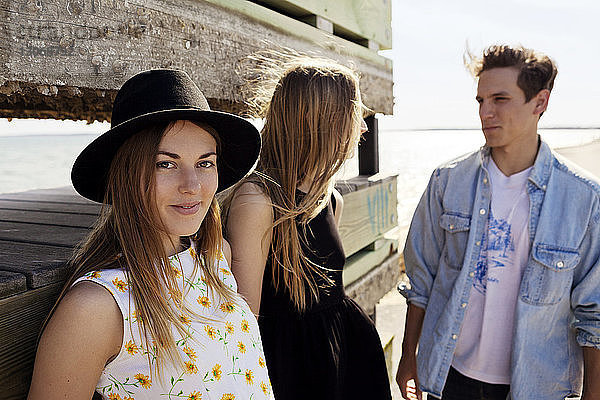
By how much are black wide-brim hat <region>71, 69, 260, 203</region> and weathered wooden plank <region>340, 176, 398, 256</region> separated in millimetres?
1707

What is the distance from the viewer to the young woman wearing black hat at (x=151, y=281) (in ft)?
3.79

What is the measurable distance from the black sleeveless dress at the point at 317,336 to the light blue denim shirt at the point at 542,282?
44 cm

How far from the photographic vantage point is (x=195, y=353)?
4.47ft

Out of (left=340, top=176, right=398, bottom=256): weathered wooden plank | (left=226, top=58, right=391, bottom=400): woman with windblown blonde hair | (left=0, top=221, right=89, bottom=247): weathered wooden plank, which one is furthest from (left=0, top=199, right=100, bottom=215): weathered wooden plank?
(left=340, top=176, right=398, bottom=256): weathered wooden plank

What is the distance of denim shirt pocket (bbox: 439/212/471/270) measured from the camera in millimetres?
2426

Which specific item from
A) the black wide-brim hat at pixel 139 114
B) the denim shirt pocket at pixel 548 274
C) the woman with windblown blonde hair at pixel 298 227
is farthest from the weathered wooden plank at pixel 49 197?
the denim shirt pocket at pixel 548 274

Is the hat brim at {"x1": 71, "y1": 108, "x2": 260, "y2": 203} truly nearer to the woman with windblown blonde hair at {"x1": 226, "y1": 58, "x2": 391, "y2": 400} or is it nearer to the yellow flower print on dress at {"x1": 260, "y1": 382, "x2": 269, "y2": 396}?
the woman with windblown blonde hair at {"x1": 226, "y1": 58, "x2": 391, "y2": 400}

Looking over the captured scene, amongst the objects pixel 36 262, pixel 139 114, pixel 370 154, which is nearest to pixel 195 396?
pixel 36 262

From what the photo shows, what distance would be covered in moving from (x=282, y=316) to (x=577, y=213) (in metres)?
1.28

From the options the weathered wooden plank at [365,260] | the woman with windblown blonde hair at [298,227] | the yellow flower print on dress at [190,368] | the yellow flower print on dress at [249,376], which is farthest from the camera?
the weathered wooden plank at [365,260]

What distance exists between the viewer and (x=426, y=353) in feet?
8.13

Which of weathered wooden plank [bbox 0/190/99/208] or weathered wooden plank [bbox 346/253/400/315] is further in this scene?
weathered wooden plank [bbox 346/253/400/315]

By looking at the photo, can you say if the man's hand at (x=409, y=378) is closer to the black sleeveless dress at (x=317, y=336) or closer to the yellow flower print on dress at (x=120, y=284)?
the black sleeveless dress at (x=317, y=336)

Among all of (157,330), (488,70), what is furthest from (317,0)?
(157,330)
